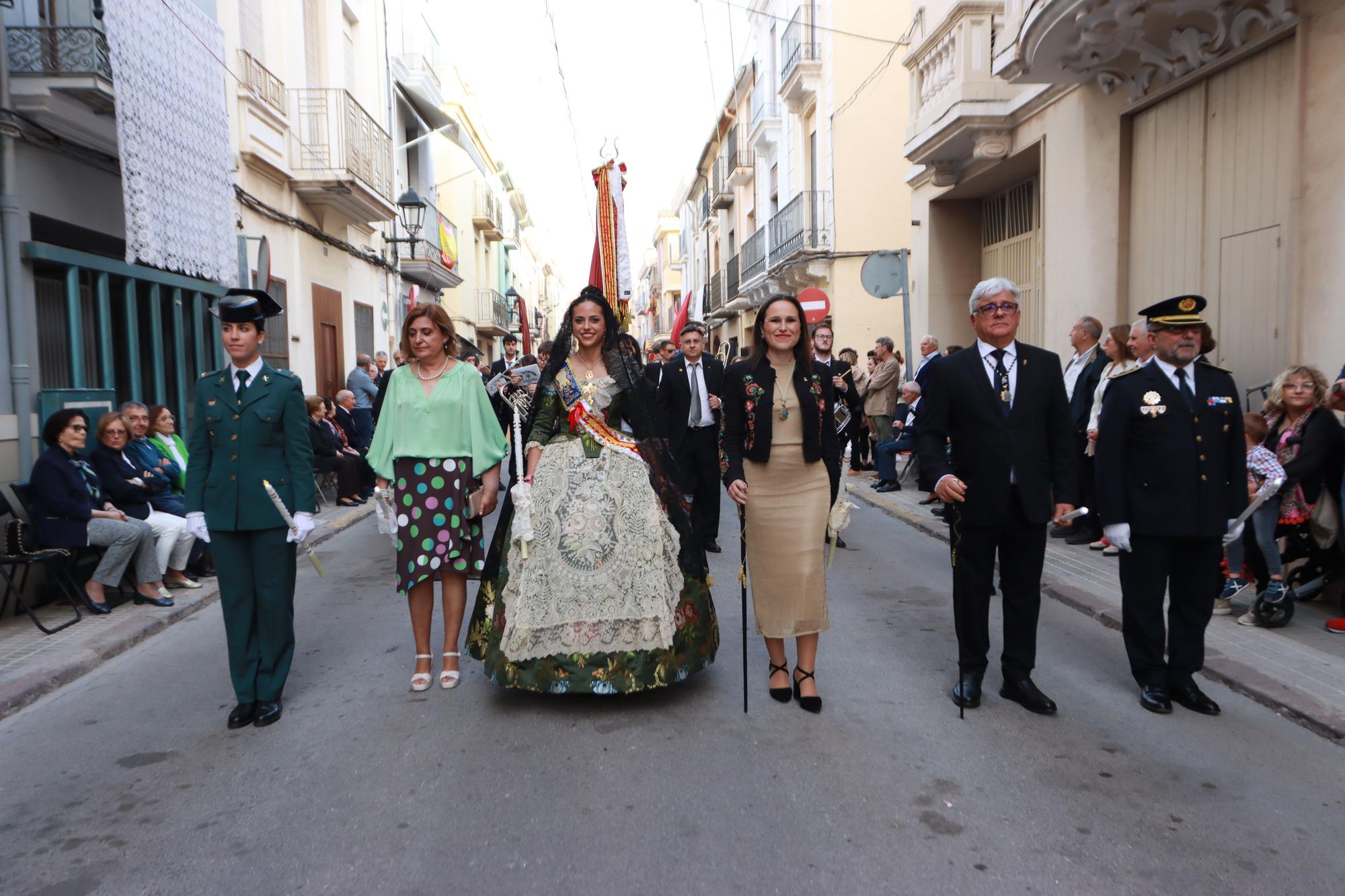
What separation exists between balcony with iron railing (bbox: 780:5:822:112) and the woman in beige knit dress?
62.2 feet

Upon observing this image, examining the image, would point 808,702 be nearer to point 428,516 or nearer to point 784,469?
point 784,469

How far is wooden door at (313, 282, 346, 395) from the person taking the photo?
52.1 ft

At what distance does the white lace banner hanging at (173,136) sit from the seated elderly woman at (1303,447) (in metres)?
8.77

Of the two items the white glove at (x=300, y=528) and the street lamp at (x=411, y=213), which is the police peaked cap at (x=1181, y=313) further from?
the street lamp at (x=411, y=213)

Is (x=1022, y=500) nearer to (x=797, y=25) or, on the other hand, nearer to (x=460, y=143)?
(x=797, y=25)

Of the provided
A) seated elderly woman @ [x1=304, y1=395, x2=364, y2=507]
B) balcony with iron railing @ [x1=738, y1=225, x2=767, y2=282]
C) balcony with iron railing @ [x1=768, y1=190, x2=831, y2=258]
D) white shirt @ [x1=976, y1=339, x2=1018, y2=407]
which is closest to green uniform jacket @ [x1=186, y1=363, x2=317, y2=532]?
white shirt @ [x1=976, y1=339, x2=1018, y2=407]

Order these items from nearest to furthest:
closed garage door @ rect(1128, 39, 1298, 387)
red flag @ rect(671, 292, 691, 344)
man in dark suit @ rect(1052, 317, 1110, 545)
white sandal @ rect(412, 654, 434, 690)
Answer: white sandal @ rect(412, 654, 434, 690) → closed garage door @ rect(1128, 39, 1298, 387) → man in dark suit @ rect(1052, 317, 1110, 545) → red flag @ rect(671, 292, 691, 344)

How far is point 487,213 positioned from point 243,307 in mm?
33325

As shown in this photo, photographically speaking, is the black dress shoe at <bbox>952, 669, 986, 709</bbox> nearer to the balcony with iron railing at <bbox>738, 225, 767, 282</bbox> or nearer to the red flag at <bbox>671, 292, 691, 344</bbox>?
the red flag at <bbox>671, 292, 691, 344</bbox>

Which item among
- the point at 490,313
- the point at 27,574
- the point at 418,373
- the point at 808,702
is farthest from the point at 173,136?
the point at 490,313

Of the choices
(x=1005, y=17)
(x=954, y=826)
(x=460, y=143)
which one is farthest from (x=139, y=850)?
(x=460, y=143)

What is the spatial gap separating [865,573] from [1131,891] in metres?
4.86

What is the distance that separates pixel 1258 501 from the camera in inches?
193

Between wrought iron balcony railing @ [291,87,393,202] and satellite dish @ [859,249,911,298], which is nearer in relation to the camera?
satellite dish @ [859,249,911,298]
